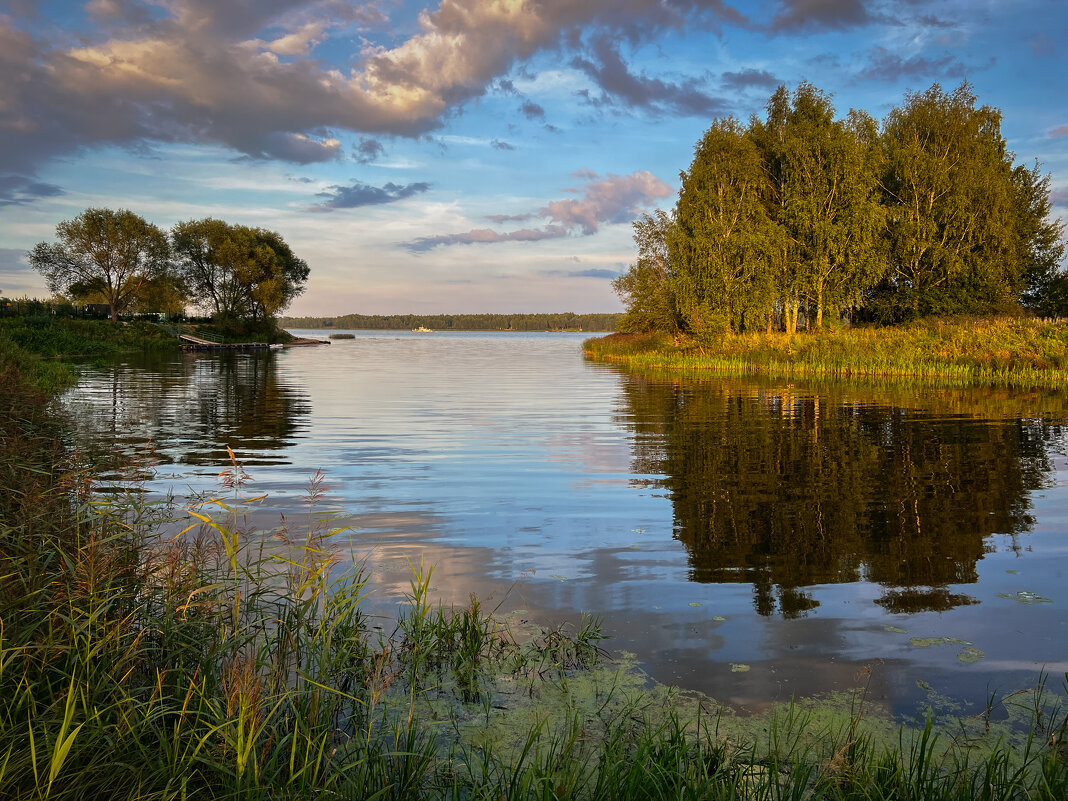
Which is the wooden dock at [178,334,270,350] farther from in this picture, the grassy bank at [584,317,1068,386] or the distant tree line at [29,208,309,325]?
the grassy bank at [584,317,1068,386]

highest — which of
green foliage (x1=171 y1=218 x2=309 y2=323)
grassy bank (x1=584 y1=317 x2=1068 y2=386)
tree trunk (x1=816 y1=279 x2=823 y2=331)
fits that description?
green foliage (x1=171 y1=218 x2=309 y2=323)

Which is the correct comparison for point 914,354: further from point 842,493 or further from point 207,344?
point 207,344

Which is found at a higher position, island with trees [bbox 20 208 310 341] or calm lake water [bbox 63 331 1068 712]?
island with trees [bbox 20 208 310 341]

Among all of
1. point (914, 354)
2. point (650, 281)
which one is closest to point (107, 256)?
point (650, 281)

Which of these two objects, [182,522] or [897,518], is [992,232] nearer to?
[897,518]

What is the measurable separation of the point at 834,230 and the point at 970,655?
54186 mm

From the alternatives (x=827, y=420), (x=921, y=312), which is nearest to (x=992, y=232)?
(x=921, y=312)

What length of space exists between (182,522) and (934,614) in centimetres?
972

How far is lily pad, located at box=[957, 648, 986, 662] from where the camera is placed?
6418 millimetres

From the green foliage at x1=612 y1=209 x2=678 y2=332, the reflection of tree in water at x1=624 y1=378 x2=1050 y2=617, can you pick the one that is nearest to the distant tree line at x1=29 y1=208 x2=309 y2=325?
the green foliage at x1=612 y1=209 x2=678 y2=332

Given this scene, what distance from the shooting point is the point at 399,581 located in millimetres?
8430

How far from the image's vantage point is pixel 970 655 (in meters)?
6.49

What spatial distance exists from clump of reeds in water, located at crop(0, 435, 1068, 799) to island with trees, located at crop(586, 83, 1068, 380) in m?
45.1

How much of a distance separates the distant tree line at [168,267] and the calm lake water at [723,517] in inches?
3019
